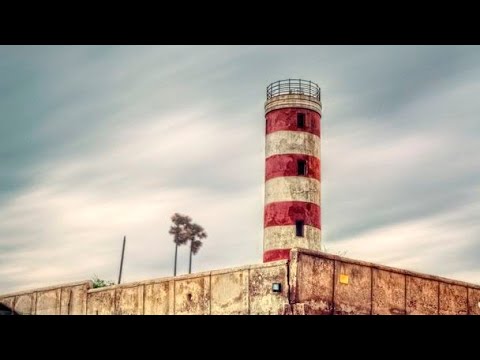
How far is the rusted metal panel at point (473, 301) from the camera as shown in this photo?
21.4m

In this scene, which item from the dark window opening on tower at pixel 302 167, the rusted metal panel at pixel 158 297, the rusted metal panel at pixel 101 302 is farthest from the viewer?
the dark window opening on tower at pixel 302 167

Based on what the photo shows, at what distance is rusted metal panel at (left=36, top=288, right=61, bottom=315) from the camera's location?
24.7 metres

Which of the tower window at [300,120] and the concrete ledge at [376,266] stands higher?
the tower window at [300,120]

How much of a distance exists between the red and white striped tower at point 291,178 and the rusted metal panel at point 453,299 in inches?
340

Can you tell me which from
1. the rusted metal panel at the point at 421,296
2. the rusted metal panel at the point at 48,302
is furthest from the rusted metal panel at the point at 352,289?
the rusted metal panel at the point at 48,302

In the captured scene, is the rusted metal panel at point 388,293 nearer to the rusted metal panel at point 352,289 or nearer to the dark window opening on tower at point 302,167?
the rusted metal panel at point 352,289

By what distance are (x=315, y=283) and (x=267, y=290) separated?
48.2 inches

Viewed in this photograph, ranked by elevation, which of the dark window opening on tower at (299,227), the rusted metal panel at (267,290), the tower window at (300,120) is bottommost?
the rusted metal panel at (267,290)

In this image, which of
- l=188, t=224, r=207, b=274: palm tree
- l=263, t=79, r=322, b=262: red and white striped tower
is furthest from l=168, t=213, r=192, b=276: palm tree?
l=263, t=79, r=322, b=262: red and white striped tower

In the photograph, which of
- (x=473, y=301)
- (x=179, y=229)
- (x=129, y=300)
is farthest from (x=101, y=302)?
(x=179, y=229)
